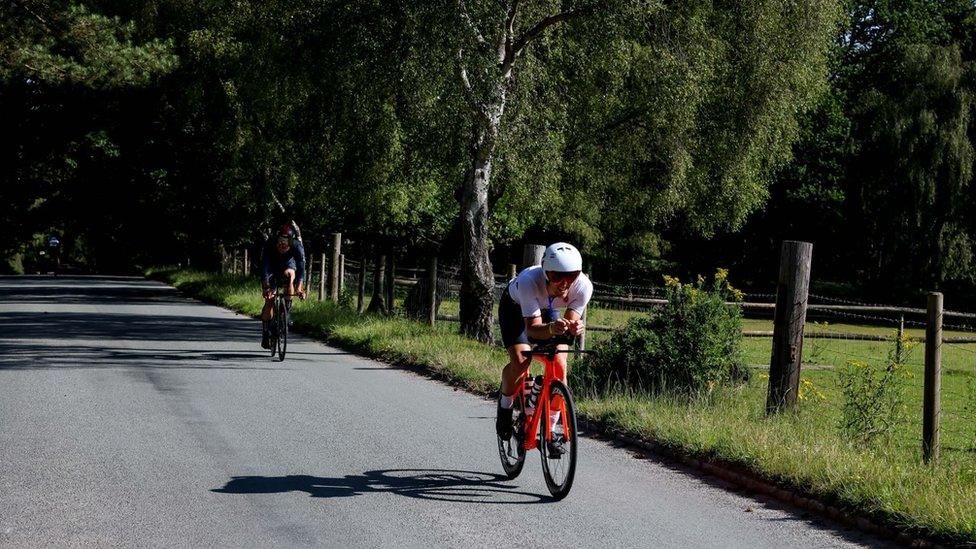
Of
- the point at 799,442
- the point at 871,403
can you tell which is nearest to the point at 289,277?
the point at 871,403

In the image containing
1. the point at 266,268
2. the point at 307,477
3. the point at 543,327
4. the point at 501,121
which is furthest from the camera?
Result: the point at 501,121

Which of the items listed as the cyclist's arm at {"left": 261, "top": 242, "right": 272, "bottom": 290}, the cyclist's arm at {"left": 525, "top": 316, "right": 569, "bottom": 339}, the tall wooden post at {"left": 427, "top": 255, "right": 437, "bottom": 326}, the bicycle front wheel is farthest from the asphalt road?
the tall wooden post at {"left": 427, "top": 255, "right": 437, "bottom": 326}

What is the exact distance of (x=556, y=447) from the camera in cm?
779

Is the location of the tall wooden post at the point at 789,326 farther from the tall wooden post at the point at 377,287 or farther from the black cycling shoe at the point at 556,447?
the tall wooden post at the point at 377,287

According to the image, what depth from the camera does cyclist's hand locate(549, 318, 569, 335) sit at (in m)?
7.59

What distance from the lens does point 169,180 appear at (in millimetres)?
43031

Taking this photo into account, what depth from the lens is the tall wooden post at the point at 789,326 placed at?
10281mm

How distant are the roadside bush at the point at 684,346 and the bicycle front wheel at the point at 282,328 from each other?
5.89 metres

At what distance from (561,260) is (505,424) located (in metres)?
1.54

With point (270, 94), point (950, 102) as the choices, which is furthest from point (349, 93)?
point (950, 102)

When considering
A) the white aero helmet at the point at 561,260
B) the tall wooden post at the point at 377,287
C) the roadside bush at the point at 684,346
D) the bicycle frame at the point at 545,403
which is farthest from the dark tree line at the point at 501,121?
the white aero helmet at the point at 561,260

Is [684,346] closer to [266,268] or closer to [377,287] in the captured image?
[266,268]

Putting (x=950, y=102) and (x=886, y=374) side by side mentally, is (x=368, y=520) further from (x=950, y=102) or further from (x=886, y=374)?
(x=950, y=102)

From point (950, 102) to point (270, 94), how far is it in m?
27.7
